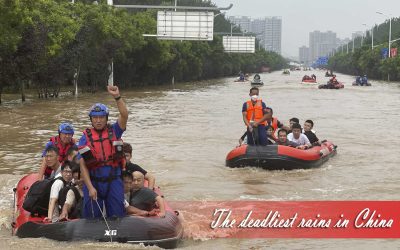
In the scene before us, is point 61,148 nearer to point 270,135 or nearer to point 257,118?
point 257,118

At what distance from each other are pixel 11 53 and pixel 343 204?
20703 mm

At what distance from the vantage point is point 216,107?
3020 cm

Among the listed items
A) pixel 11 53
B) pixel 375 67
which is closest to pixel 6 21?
pixel 11 53

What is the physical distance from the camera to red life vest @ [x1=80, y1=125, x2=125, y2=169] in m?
6.48

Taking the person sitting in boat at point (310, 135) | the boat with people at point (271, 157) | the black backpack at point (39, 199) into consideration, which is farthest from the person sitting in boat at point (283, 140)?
the black backpack at point (39, 199)

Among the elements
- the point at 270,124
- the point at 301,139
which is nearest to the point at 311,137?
the point at 301,139

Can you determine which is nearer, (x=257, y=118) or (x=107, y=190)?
(x=107, y=190)

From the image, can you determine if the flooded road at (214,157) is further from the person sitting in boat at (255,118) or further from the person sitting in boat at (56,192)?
the person sitting in boat at (255,118)

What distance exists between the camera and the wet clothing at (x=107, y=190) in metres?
6.61

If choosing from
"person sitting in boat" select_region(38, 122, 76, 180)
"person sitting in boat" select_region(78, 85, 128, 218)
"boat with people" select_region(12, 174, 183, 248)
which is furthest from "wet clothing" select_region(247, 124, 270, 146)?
"person sitting in boat" select_region(78, 85, 128, 218)

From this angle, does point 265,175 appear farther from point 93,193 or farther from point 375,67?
point 375,67

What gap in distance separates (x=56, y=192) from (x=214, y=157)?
26.7 ft

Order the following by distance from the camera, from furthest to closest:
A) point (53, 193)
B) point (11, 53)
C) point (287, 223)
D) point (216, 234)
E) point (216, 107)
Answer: point (216, 107)
point (11, 53)
point (287, 223)
point (216, 234)
point (53, 193)

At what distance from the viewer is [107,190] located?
679 centimetres
